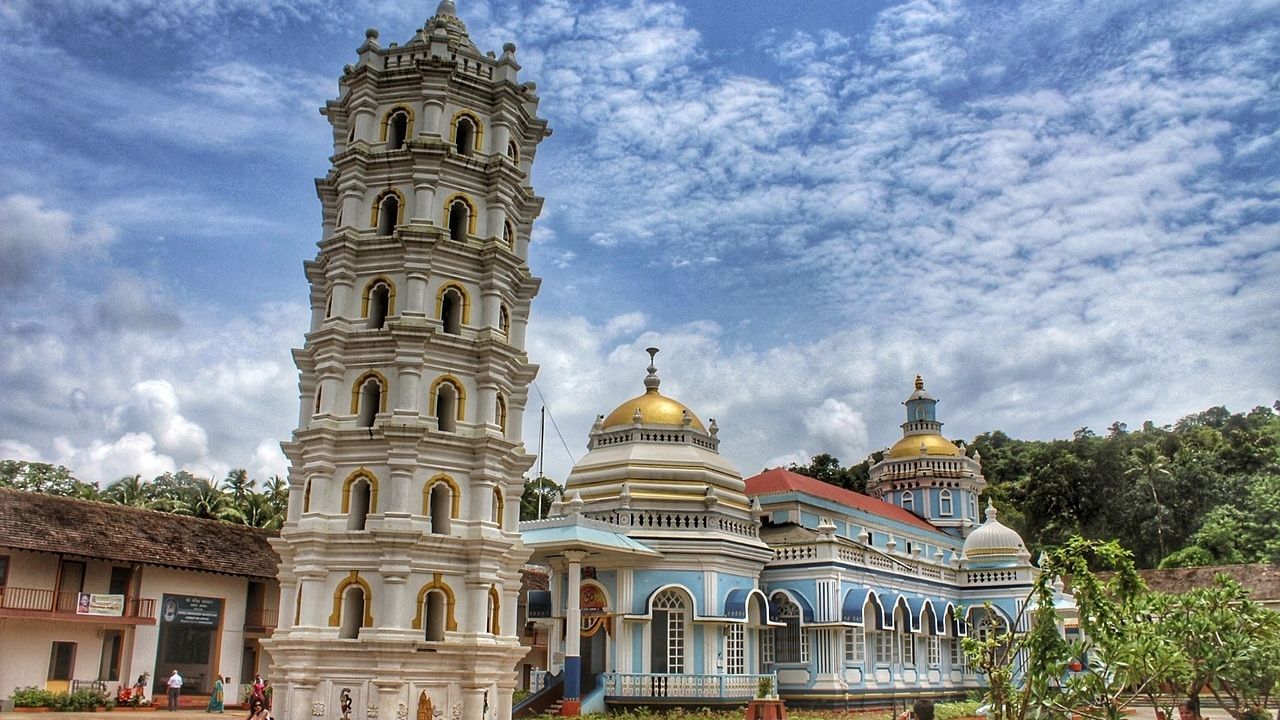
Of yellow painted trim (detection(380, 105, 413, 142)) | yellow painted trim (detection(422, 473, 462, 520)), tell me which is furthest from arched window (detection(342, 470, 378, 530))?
yellow painted trim (detection(380, 105, 413, 142))

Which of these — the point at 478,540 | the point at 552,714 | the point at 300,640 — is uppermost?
the point at 478,540

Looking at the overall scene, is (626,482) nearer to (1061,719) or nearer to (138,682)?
(138,682)

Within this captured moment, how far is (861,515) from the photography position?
43.0 meters

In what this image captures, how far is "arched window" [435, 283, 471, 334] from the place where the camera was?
2322 cm

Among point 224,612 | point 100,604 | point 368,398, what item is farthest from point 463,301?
point 224,612

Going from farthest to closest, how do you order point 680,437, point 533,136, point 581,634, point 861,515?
point 861,515
point 680,437
point 581,634
point 533,136

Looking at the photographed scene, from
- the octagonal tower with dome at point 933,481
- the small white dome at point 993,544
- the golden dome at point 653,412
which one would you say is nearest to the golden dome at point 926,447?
the octagonal tower with dome at point 933,481

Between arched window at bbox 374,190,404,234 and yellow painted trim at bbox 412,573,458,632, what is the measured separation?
7.91m

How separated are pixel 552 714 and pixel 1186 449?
2141 inches

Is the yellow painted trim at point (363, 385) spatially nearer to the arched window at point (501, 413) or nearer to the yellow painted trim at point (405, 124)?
the arched window at point (501, 413)

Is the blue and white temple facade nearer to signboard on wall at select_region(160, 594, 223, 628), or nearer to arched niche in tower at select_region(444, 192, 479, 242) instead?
arched niche in tower at select_region(444, 192, 479, 242)

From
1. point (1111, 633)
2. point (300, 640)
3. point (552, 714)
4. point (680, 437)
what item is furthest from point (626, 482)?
point (1111, 633)

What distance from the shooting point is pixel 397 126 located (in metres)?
24.7

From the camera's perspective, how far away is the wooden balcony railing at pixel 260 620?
34844 mm
